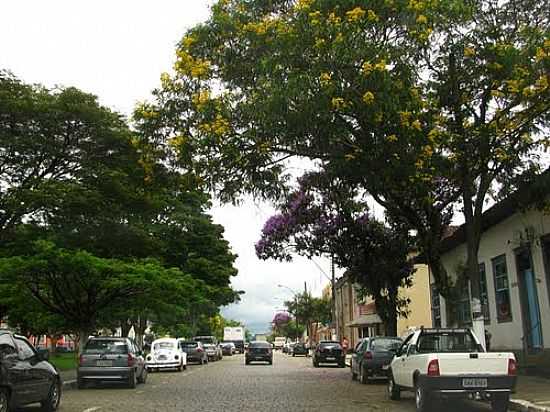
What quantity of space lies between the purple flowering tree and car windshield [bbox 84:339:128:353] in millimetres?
10252

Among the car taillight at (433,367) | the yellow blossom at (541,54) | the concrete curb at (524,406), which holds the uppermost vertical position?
the yellow blossom at (541,54)

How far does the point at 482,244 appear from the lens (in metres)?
24.7

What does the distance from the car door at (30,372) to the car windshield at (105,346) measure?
7246 mm

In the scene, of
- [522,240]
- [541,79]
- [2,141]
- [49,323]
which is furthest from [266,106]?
[49,323]

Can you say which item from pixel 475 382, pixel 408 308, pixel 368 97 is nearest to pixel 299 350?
pixel 408 308

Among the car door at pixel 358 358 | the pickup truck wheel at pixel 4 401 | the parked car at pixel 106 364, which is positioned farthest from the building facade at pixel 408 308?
the pickup truck wheel at pixel 4 401

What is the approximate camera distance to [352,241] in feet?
101

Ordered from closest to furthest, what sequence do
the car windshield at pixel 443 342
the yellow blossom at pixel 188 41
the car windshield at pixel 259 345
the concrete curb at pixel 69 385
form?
the car windshield at pixel 443 342 < the yellow blossom at pixel 188 41 < the concrete curb at pixel 69 385 < the car windshield at pixel 259 345

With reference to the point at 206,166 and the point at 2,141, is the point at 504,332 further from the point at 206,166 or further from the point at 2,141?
the point at 2,141

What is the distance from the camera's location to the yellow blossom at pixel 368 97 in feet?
42.3

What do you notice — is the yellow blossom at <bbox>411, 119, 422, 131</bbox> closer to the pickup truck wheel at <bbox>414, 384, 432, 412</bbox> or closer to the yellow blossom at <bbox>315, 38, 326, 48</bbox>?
the yellow blossom at <bbox>315, 38, 326, 48</bbox>

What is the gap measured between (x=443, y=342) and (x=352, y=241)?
52.4 ft

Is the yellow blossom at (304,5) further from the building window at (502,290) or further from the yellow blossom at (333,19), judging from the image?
the building window at (502,290)

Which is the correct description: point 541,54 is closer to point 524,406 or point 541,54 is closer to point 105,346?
point 524,406
